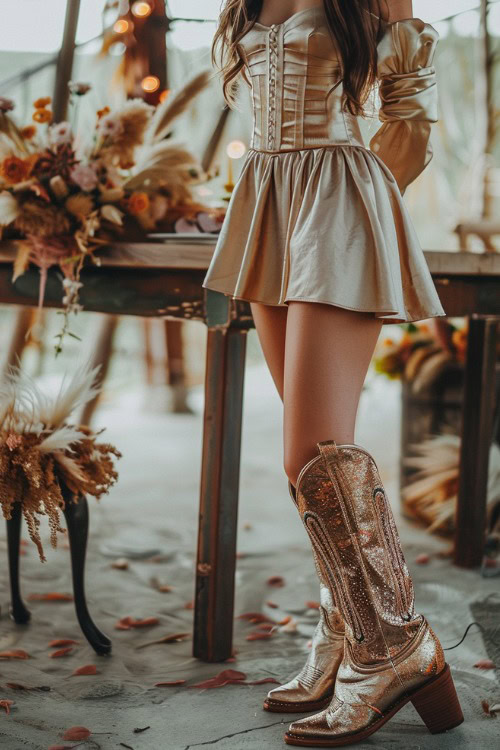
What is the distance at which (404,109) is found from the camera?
54.2 inches

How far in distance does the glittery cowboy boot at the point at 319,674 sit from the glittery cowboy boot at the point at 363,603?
0.37 ft

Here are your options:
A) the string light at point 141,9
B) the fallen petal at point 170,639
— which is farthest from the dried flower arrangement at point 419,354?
the string light at point 141,9

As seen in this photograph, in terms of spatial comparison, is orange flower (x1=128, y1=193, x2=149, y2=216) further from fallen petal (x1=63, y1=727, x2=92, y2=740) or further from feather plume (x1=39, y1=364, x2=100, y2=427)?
fallen petal (x1=63, y1=727, x2=92, y2=740)

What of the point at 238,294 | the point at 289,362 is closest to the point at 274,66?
the point at 238,294

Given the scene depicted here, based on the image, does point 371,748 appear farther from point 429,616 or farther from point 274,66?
point 274,66

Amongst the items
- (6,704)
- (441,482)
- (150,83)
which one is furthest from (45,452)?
(150,83)

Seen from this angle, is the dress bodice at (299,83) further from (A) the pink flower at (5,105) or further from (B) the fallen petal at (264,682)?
(B) the fallen petal at (264,682)

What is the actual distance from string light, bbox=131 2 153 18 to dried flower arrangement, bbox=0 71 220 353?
3.86 feet

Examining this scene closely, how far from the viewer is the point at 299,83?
4.51 ft

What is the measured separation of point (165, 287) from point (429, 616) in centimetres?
107

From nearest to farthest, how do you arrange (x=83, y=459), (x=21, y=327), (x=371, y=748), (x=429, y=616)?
(x=371, y=748) → (x=83, y=459) → (x=429, y=616) → (x=21, y=327)

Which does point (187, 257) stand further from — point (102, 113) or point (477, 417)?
point (477, 417)

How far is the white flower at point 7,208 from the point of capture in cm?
182

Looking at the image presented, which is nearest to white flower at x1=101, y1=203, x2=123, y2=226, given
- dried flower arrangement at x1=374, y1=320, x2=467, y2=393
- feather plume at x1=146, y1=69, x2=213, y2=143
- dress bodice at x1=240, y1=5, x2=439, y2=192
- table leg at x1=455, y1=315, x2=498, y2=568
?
feather plume at x1=146, y1=69, x2=213, y2=143
